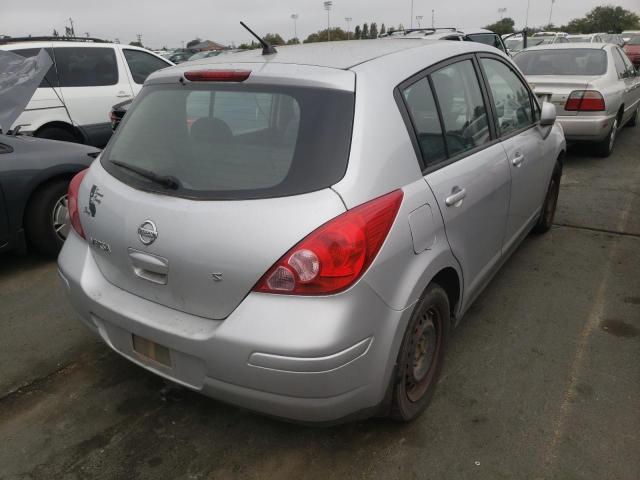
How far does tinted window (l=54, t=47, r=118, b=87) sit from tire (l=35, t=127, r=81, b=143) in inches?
23.3

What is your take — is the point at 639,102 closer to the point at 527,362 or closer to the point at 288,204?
the point at 527,362

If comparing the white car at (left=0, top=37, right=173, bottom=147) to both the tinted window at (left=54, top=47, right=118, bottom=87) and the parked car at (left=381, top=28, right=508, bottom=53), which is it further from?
the parked car at (left=381, top=28, right=508, bottom=53)

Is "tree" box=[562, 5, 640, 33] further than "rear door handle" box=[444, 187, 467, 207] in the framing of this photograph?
Yes

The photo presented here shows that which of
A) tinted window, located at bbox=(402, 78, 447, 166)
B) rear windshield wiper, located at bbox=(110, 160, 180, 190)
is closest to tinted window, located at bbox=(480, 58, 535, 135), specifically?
tinted window, located at bbox=(402, 78, 447, 166)

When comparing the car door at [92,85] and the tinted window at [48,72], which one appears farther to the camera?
the car door at [92,85]

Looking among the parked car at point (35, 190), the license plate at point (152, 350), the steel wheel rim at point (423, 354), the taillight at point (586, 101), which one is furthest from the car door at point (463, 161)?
the taillight at point (586, 101)

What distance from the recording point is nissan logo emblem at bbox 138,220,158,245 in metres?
2.03

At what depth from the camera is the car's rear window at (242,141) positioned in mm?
1963

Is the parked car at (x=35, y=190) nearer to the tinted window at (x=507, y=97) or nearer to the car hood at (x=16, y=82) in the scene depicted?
the car hood at (x=16, y=82)

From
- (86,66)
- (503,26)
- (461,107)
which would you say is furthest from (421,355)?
(503,26)

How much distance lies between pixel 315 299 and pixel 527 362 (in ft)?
5.38

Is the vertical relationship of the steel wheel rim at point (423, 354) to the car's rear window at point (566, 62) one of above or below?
below

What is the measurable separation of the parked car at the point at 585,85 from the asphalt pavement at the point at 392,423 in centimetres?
401

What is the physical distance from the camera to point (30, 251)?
4.46 m
